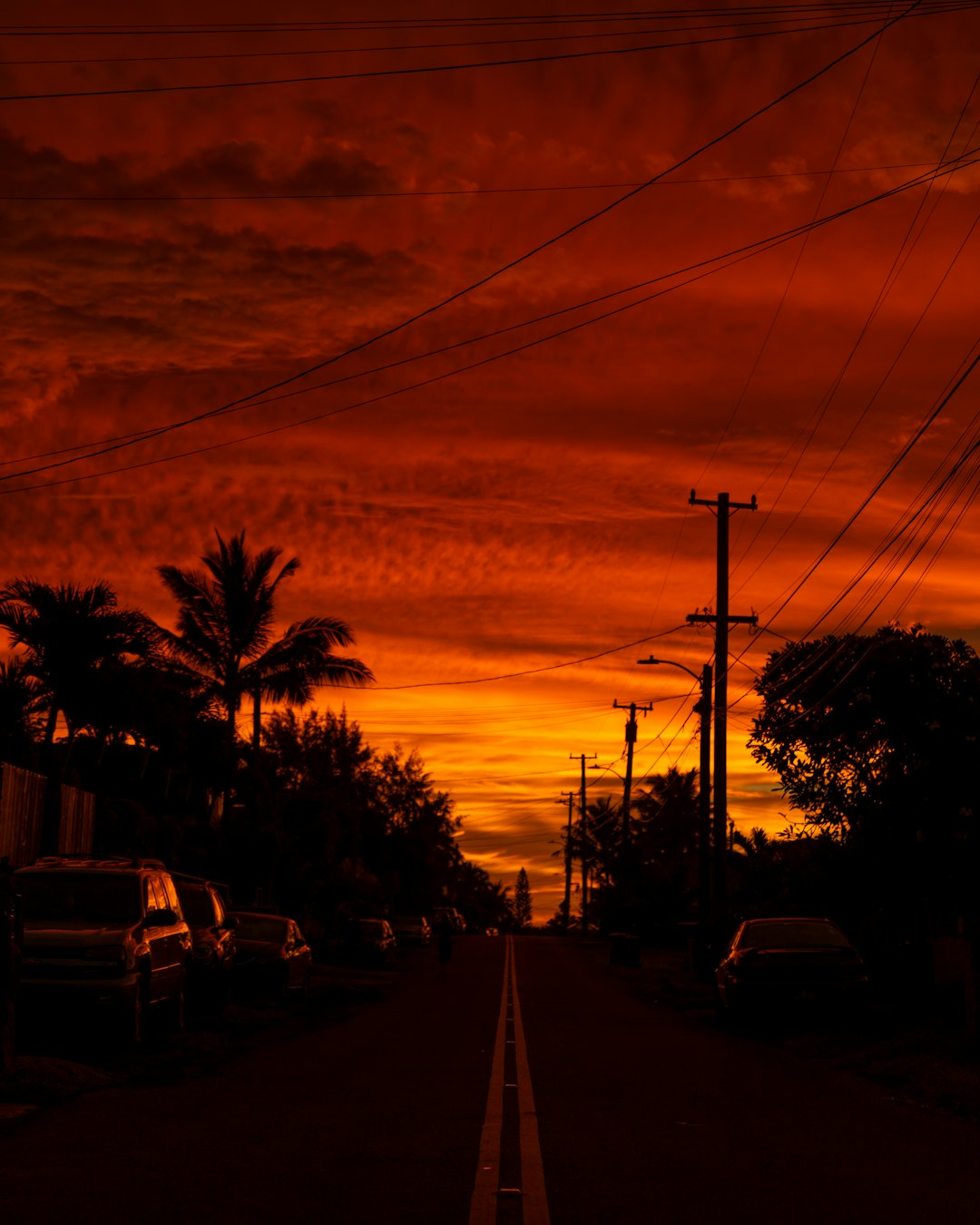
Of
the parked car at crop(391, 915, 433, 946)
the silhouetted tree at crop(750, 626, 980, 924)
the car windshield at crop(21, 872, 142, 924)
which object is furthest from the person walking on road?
the car windshield at crop(21, 872, 142, 924)

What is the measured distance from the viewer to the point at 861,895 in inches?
1131

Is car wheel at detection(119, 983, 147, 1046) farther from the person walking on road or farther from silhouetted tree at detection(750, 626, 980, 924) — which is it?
the person walking on road

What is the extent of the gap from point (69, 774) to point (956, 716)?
1698cm

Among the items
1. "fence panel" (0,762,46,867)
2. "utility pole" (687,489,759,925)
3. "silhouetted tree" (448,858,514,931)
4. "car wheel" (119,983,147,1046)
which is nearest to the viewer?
"car wheel" (119,983,147,1046)

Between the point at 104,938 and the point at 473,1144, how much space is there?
654 centimetres

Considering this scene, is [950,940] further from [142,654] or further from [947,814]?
[142,654]

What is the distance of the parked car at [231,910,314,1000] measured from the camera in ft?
79.6

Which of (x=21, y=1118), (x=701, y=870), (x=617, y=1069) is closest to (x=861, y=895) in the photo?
(x=701, y=870)

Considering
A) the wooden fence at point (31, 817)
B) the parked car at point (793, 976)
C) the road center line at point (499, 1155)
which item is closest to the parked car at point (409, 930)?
the wooden fence at point (31, 817)

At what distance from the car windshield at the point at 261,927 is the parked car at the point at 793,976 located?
8252mm

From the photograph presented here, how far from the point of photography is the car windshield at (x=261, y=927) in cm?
2522

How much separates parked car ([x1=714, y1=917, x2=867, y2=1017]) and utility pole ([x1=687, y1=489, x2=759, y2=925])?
12.5 metres

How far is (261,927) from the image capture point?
25.6 metres

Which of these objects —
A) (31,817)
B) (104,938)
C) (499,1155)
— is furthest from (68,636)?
(499,1155)
